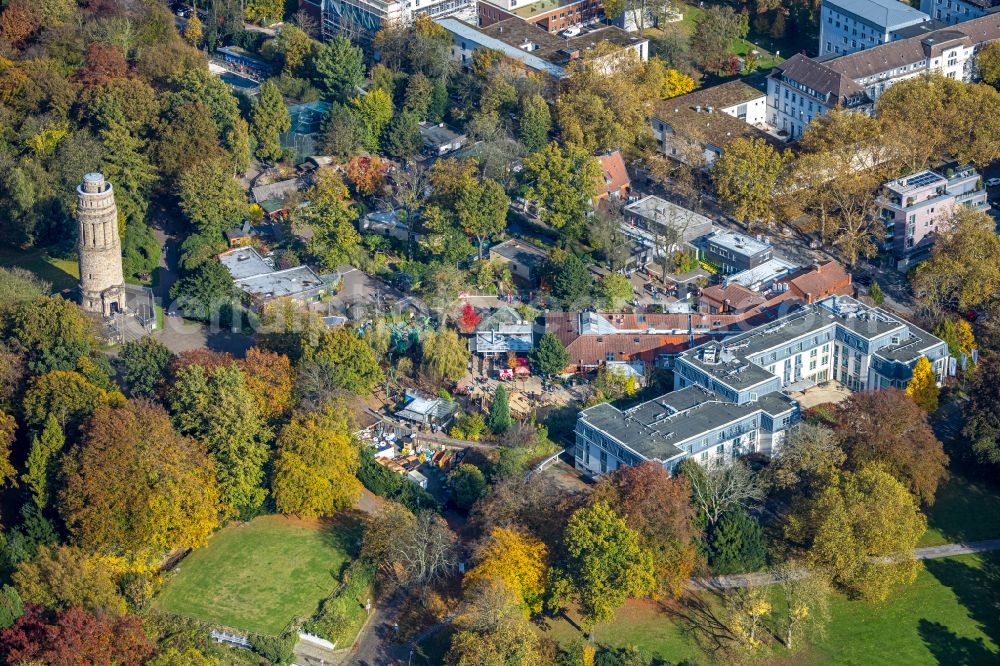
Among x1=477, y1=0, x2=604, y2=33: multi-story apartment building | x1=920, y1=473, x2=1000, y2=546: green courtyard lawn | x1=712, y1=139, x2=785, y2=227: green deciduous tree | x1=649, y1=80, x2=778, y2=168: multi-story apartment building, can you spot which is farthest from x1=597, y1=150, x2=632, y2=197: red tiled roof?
x1=920, y1=473, x2=1000, y2=546: green courtyard lawn

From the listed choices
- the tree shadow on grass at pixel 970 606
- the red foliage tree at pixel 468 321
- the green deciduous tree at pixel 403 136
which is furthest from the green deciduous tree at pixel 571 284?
the tree shadow on grass at pixel 970 606

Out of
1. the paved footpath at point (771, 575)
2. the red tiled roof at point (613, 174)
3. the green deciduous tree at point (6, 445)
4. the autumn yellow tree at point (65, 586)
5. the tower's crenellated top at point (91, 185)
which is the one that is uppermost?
the tower's crenellated top at point (91, 185)

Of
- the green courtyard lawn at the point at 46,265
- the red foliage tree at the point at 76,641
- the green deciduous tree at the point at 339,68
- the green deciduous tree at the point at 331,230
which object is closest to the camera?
the red foliage tree at the point at 76,641

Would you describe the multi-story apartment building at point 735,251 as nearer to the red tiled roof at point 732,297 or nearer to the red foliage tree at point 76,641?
the red tiled roof at point 732,297

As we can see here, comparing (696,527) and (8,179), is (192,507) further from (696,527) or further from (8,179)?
(8,179)

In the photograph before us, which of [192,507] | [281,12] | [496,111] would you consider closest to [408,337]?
[192,507]

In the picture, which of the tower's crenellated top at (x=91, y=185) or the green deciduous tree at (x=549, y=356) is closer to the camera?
the green deciduous tree at (x=549, y=356)

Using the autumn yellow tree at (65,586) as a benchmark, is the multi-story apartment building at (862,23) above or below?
above

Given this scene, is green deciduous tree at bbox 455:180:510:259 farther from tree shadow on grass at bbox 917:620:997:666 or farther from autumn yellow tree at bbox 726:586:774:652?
tree shadow on grass at bbox 917:620:997:666
